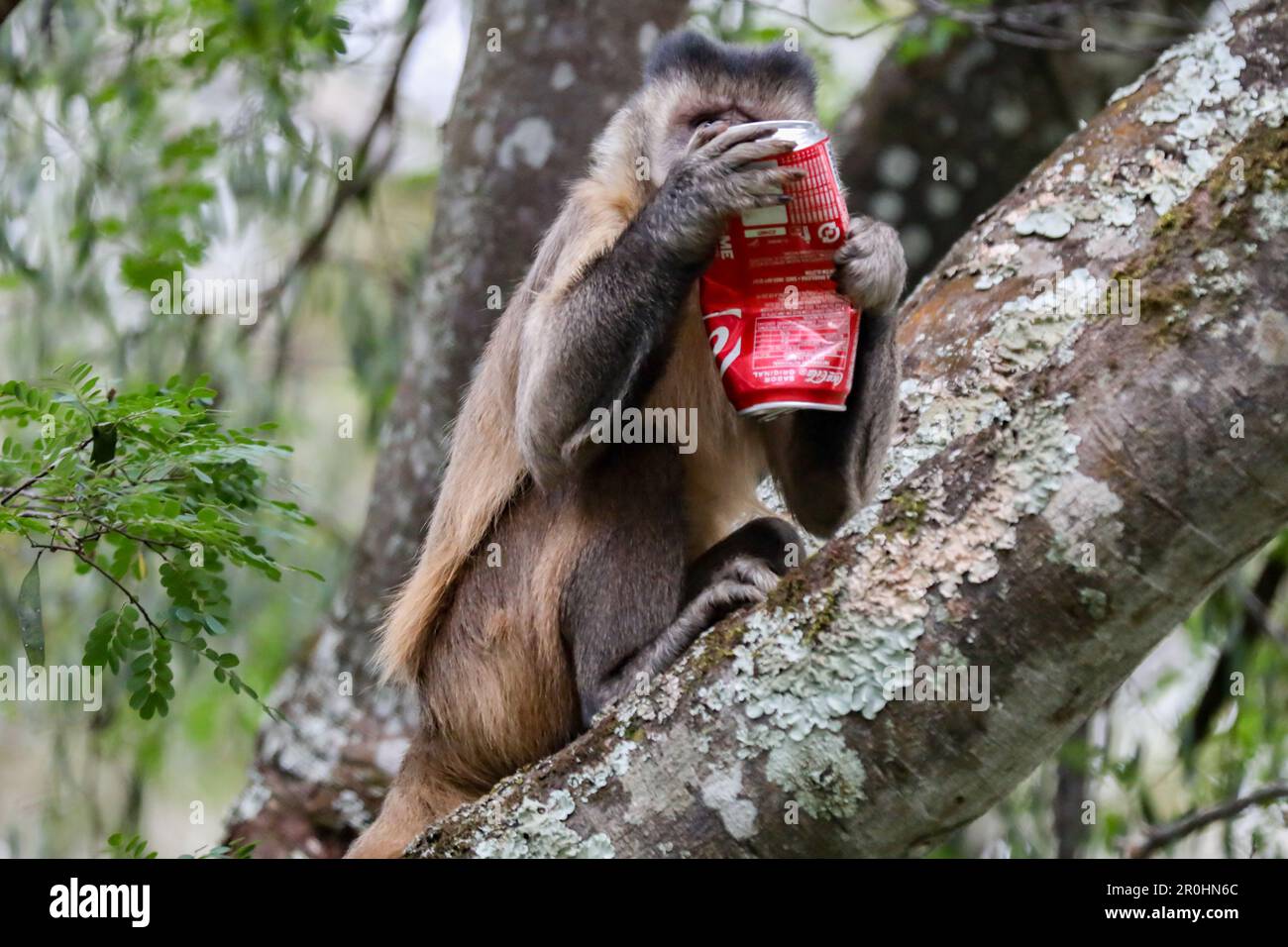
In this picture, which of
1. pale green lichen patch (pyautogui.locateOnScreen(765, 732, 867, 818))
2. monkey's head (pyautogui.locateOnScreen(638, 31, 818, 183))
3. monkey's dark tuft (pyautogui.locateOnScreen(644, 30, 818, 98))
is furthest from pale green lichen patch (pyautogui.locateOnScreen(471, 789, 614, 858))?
monkey's dark tuft (pyautogui.locateOnScreen(644, 30, 818, 98))

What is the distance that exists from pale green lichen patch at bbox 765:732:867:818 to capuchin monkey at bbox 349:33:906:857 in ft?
3.85

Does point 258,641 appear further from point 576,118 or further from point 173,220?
point 576,118

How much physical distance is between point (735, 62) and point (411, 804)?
3.01 m

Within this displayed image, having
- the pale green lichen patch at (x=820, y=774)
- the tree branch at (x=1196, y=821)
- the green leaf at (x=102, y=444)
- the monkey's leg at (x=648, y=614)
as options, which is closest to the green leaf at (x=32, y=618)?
the green leaf at (x=102, y=444)

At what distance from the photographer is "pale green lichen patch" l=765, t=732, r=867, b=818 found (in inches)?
134

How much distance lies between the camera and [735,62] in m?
5.32

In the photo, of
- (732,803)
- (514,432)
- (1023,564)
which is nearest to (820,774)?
(732,803)

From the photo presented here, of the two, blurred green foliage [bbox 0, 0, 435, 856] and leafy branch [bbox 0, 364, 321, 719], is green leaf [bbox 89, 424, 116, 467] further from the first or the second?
blurred green foliage [bbox 0, 0, 435, 856]

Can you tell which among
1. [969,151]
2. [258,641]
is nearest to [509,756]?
[969,151]

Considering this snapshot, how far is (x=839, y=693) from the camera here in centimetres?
343

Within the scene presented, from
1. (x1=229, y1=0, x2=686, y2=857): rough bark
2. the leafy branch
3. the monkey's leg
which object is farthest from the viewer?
(x1=229, y1=0, x2=686, y2=857): rough bark

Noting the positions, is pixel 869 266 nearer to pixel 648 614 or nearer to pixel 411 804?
pixel 648 614

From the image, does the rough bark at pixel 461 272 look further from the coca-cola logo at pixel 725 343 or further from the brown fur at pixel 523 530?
the coca-cola logo at pixel 725 343

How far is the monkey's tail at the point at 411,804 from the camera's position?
5.11 metres
